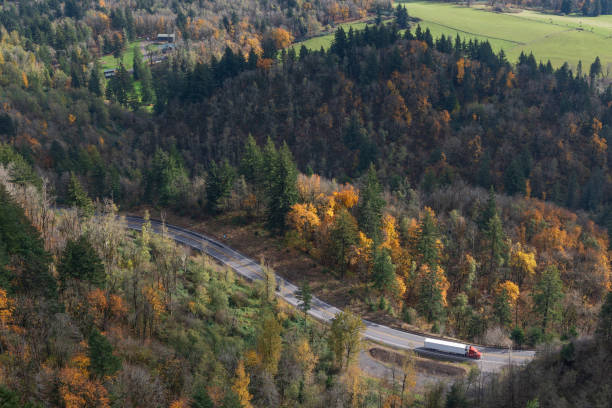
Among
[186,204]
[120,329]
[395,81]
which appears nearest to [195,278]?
[120,329]

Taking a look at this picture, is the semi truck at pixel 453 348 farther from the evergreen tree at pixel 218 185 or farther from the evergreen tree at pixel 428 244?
the evergreen tree at pixel 218 185

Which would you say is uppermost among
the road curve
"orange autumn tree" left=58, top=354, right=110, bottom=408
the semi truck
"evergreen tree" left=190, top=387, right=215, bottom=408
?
"orange autumn tree" left=58, top=354, right=110, bottom=408

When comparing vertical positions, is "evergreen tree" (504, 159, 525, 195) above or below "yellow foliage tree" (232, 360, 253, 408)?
below

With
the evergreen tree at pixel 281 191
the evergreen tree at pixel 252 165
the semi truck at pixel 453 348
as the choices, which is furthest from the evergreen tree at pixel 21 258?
the evergreen tree at pixel 252 165

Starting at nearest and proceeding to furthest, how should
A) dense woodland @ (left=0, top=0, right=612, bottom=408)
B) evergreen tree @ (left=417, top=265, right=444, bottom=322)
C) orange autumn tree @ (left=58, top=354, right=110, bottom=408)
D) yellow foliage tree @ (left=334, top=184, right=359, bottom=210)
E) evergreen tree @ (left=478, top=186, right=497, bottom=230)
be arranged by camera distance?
orange autumn tree @ (left=58, top=354, right=110, bottom=408)
dense woodland @ (left=0, top=0, right=612, bottom=408)
evergreen tree @ (left=417, top=265, right=444, bottom=322)
yellow foliage tree @ (left=334, top=184, right=359, bottom=210)
evergreen tree @ (left=478, top=186, right=497, bottom=230)

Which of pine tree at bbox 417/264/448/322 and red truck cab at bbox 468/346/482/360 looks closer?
red truck cab at bbox 468/346/482/360

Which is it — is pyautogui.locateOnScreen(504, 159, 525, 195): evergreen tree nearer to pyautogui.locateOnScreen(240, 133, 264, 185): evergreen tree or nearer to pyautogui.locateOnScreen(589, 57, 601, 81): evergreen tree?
pyautogui.locateOnScreen(589, 57, 601, 81): evergreen tree

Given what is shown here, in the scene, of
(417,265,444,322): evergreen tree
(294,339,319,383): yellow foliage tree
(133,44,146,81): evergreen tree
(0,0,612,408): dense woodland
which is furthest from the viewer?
(133,44,146,81): evergreen tree

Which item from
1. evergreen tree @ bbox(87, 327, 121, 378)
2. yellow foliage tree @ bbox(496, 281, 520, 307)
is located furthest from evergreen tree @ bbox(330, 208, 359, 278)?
evergreen tree @ bbox(87, 327, 121, 378)
